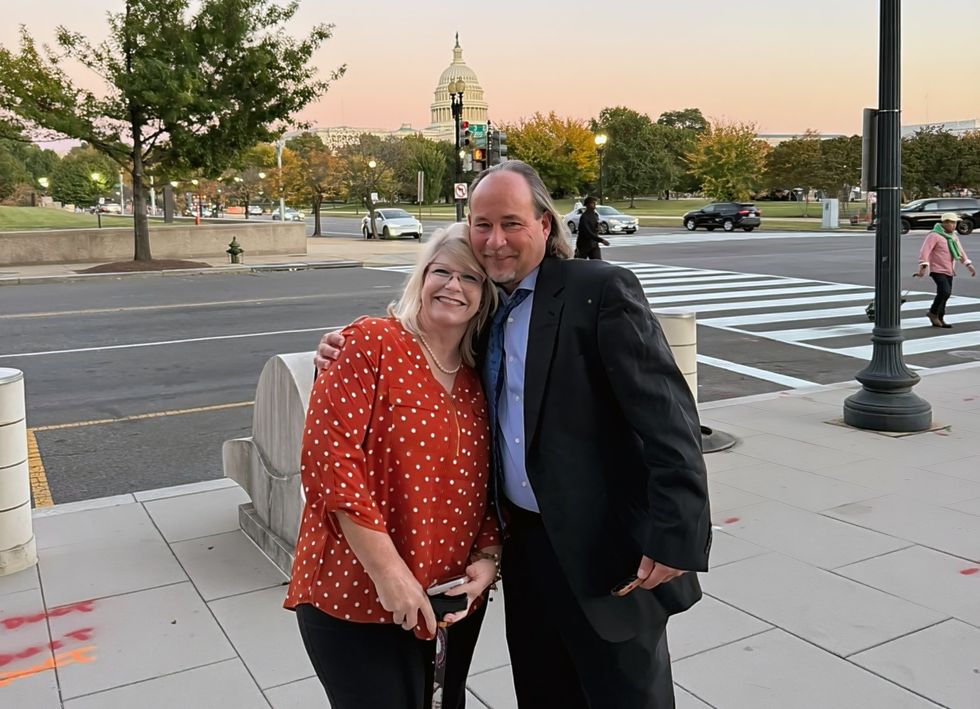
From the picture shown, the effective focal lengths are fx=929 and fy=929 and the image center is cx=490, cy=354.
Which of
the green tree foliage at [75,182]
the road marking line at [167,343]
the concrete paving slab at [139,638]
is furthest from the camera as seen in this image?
the green tree foliage at [75,182]

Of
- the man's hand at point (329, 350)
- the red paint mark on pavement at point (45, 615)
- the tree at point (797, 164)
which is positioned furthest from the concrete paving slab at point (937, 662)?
the tree at point (797, 164)

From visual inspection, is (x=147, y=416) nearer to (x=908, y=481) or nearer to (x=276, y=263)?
(x=908, y=481)

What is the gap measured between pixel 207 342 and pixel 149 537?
24.3 ft

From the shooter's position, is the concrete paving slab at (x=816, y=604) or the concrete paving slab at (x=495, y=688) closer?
Result: the concrete paving slab at (x=495, y=688)

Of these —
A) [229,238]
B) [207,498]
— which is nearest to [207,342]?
[207,498]

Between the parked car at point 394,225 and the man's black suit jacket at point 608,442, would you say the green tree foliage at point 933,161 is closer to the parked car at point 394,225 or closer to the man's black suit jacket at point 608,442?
the parked car at point 394,225

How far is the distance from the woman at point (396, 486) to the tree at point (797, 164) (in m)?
62.9

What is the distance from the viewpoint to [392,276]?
2283 centimetres

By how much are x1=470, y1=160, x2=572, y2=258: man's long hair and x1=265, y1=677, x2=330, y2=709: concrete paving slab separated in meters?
2.00

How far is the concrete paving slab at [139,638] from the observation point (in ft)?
11.8

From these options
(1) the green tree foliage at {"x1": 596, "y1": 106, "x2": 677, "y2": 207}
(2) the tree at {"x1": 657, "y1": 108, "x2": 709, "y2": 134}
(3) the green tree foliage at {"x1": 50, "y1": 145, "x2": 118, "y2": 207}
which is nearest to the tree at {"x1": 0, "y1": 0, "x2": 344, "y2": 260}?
(1) the green tree foliage at {"x1": 596, "y1": 106, "x2": 677, "y2": 207}

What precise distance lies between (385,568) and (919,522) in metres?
4.17

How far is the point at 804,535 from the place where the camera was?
199 inches

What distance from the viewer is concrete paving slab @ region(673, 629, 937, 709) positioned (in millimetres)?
3324
